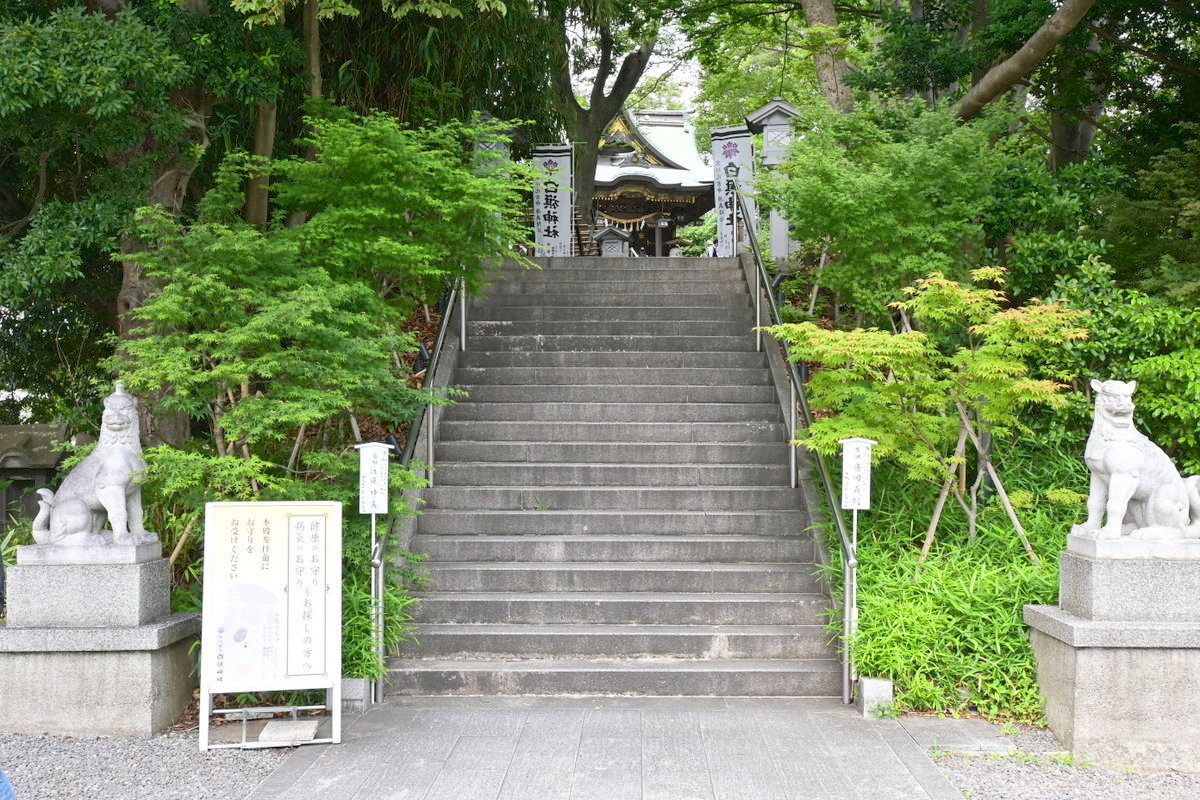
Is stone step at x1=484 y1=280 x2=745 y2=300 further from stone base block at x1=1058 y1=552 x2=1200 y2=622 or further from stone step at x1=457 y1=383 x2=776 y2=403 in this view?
stone base block at x1=1058 y1=552 x2=1200 y2=622

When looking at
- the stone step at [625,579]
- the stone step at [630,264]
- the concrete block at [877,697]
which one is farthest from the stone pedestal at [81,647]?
the stone step at [630,264]

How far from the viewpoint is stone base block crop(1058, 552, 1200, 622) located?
4.89 metres

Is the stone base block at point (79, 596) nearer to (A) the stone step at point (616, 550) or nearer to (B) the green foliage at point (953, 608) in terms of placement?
(A) the stone step at point (616, 550)

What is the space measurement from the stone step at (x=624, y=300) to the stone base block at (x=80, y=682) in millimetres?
6096

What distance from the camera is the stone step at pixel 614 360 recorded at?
9188 mm

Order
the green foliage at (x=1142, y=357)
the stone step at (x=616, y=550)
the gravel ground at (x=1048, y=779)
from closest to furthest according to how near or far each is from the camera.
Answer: the gravel ground at (x=1048, y=779) → the stone step at (x=616, y=550) → the green foliage at (x=1142, y=357)

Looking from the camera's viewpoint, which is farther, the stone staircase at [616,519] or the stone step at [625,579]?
the stone step at [625,579]

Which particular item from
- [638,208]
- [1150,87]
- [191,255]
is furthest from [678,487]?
[638,208]

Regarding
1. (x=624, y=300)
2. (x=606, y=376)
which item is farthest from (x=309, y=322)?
(x=624, y=300)

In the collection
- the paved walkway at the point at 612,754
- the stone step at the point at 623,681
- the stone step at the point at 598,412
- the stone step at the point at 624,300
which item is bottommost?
the paved walkway at the point at 612,754

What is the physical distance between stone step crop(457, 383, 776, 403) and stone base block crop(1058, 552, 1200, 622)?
13.0 ft

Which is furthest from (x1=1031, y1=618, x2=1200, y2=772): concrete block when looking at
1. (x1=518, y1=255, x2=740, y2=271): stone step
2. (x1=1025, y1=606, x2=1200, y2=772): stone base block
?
(x1=518, y1=255, x2=740, y2=271): stone step

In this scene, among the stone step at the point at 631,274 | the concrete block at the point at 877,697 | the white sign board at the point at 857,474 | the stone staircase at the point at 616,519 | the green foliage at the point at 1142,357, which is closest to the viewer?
the concrete block at the point at 877,697

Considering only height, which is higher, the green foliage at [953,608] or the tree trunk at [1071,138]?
the tree trunk at [1071,138]
